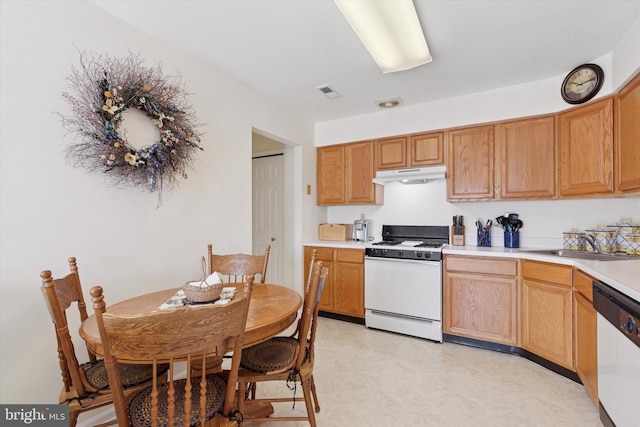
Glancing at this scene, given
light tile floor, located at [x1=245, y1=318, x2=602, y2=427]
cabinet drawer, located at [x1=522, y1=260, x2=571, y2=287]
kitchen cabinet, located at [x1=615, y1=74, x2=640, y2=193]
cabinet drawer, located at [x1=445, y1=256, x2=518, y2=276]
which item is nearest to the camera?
light tile floor, located at [x1=245, y1=318, x2=602, y2=427]

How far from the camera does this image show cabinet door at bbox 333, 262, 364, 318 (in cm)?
340

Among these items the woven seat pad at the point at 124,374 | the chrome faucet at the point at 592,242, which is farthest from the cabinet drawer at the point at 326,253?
the chrome faucet at the point at 592,242

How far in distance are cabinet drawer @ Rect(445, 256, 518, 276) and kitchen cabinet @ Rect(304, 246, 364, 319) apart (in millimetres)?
966

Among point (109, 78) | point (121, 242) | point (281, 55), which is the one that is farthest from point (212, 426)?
point (281, 55)

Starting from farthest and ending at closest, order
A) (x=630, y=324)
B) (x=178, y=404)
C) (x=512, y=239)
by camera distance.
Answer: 1. (x=512, y=239)
2. (x=630, y=324)
3. (x=178, y=404)

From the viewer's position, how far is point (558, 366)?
2326 mm

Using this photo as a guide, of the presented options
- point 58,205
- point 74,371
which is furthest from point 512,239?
point 58,205

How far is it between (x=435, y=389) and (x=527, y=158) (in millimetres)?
2258

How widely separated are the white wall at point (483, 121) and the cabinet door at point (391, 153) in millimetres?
101

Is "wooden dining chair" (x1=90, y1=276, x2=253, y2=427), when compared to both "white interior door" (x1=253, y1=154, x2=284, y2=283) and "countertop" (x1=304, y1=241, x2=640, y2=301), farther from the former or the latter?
"white interior door" (x1=253, y1=154, x2=284, y2=283)

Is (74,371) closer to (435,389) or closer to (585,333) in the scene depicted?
(435,389)

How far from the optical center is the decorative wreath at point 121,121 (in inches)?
67.5

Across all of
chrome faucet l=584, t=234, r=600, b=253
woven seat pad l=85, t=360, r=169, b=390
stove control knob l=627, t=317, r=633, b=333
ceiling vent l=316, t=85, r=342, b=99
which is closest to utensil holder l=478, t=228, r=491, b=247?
chrome faucet l=584, t=234, r=600, b=253

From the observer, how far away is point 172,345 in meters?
0.96
